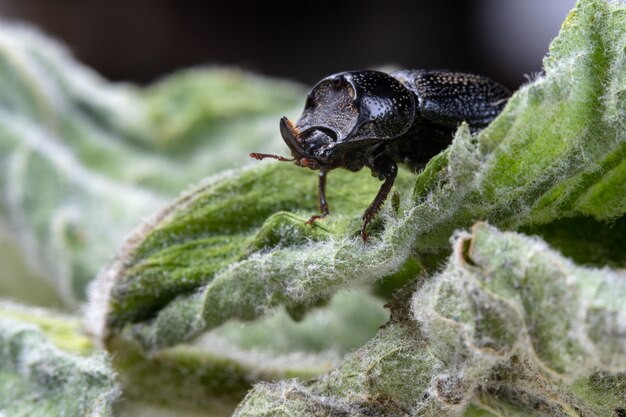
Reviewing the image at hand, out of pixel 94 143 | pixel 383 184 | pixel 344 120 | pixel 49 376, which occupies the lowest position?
pixel 49 376

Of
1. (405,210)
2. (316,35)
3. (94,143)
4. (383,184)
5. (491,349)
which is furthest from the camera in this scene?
(316,35)

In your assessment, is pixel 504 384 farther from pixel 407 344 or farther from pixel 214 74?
pixel 214 74

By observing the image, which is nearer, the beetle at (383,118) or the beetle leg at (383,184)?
the beetle leg at (383,184)

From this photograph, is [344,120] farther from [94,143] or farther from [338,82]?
[94,143]

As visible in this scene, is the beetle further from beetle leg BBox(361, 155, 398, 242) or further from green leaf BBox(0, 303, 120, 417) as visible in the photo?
green leaf BBox(0, 303, 120, 417)

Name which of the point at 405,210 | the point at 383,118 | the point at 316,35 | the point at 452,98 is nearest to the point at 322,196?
the point at 383,118

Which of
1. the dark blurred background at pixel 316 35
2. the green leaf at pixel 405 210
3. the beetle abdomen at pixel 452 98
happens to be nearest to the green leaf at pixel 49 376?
the green leaf at pixel 405 210

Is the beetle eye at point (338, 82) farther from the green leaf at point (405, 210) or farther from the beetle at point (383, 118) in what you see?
the green leaf at point (405, 210)

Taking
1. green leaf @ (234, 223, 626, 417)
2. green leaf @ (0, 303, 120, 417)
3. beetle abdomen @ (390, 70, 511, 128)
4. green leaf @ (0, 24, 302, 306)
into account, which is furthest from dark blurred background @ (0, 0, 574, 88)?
green leaf @ (234, 223, 626, 417)

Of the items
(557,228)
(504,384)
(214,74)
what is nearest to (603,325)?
(504,384)
